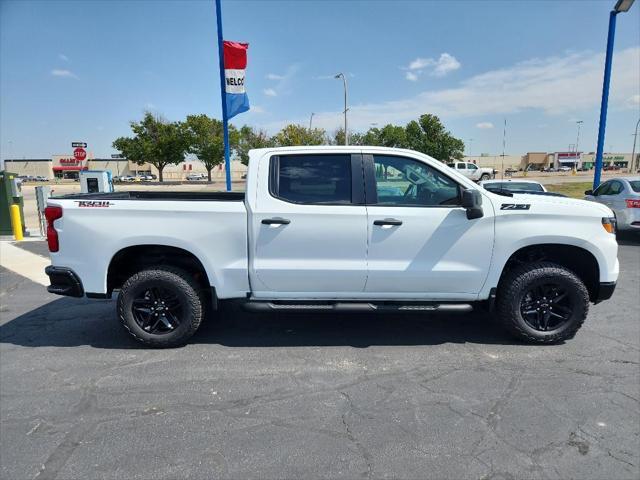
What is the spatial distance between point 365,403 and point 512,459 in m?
1.03

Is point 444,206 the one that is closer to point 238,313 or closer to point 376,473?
point 376,473

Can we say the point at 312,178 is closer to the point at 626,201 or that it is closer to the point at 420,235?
the point at 420,235

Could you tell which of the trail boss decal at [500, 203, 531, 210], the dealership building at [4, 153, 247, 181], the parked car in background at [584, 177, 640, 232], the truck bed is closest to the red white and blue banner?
the truck bed

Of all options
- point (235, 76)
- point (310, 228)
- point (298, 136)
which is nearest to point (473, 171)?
point (298, 136)

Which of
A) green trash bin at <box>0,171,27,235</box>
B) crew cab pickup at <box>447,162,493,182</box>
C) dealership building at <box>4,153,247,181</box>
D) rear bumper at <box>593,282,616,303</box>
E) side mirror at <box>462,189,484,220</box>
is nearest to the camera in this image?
side mirror at <box>462,189,484,220</box>

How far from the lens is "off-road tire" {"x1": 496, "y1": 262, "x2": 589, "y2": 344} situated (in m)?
3.84

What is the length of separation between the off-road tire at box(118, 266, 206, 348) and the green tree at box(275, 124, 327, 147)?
4473 centimetres

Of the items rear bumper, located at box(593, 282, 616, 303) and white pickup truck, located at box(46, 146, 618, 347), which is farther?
rear bumper, located at box(593, 282, 616, 303)

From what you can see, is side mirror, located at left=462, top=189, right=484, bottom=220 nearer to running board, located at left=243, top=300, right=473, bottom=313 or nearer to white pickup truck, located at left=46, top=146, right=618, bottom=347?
white pickup truck, located at left=46, top=146, right=618, bottom=347

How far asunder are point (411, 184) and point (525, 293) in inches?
61.2

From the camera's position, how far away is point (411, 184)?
3.88 m

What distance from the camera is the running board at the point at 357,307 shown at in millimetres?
3822

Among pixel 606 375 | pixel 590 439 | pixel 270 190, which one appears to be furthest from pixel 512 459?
pixel 270 190

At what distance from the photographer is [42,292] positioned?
6.07 metres
